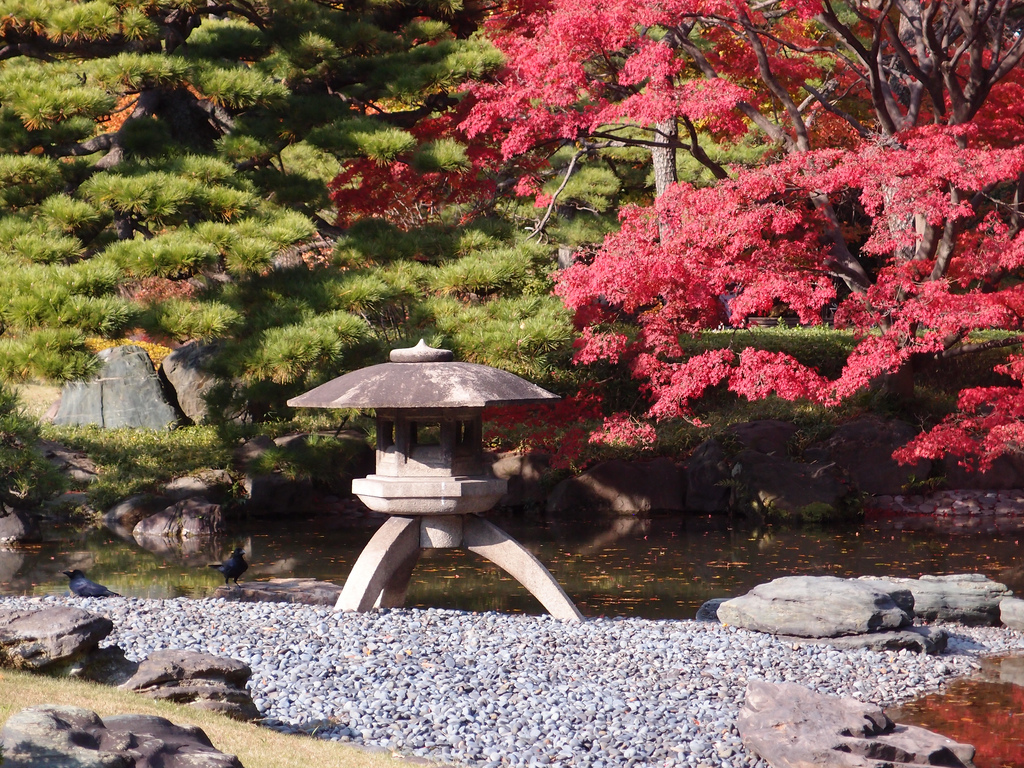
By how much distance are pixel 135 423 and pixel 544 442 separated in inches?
269

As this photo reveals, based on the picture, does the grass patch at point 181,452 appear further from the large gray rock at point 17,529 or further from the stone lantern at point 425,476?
the stone lantern at point 425,476

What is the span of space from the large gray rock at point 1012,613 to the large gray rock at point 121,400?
12.4 metres

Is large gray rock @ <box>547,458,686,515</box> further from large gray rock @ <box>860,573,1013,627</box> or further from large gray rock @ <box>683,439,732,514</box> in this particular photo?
large gray rock @ <box>860,573,1013,627</box>

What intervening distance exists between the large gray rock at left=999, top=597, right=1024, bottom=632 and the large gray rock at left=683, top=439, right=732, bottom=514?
5.82 m

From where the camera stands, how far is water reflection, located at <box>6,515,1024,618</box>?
9195mm

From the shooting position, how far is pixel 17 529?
12016mm

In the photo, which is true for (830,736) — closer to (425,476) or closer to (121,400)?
(425,476)

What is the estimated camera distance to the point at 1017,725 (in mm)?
5652

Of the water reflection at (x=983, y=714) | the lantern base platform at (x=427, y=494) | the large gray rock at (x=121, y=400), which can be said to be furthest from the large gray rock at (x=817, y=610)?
the large gray rock at (x=121, y=400)

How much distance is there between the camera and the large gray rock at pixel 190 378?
54.7ft

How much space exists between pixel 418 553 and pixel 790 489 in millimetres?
7097

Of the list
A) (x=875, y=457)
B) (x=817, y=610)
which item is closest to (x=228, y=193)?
(x=817, y=610)

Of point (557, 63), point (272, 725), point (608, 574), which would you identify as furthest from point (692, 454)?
point (272, 725)

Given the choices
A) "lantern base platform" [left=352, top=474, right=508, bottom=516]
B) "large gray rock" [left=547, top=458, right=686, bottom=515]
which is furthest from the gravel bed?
"large gray rock" [left=547, top=458, right=686, bottom=515]
